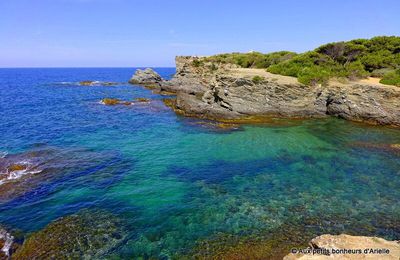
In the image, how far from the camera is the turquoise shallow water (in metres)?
13.6

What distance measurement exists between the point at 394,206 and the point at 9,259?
1902 cm

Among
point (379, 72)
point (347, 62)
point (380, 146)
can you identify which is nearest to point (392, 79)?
point (379, 72)

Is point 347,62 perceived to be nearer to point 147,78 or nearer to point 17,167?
point 17,167

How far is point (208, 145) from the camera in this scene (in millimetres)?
26062

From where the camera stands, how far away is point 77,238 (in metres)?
12.6

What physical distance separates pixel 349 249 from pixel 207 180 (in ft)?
36.1

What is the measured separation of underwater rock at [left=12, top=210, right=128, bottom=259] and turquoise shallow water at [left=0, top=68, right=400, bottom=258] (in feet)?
1.96

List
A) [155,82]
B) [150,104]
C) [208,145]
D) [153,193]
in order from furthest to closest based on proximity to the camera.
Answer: [155,82]
[150,104]
[208,145]
[153,193]

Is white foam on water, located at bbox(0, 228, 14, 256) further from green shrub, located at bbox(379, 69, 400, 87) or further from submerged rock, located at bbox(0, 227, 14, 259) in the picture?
green shrub, located at bbox(379, 69, 400, 87)

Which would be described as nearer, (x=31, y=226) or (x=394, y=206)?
(x=31, y=226)

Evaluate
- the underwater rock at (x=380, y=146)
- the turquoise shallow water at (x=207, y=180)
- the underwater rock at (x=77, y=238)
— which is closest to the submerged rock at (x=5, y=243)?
the underwater rock at (x=77, y=238)

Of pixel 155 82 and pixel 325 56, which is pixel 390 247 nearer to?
pixel 325 56

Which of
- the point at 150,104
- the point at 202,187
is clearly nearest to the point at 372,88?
the point at 202,187

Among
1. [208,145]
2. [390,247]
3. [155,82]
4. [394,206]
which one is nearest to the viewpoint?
[390,247]
